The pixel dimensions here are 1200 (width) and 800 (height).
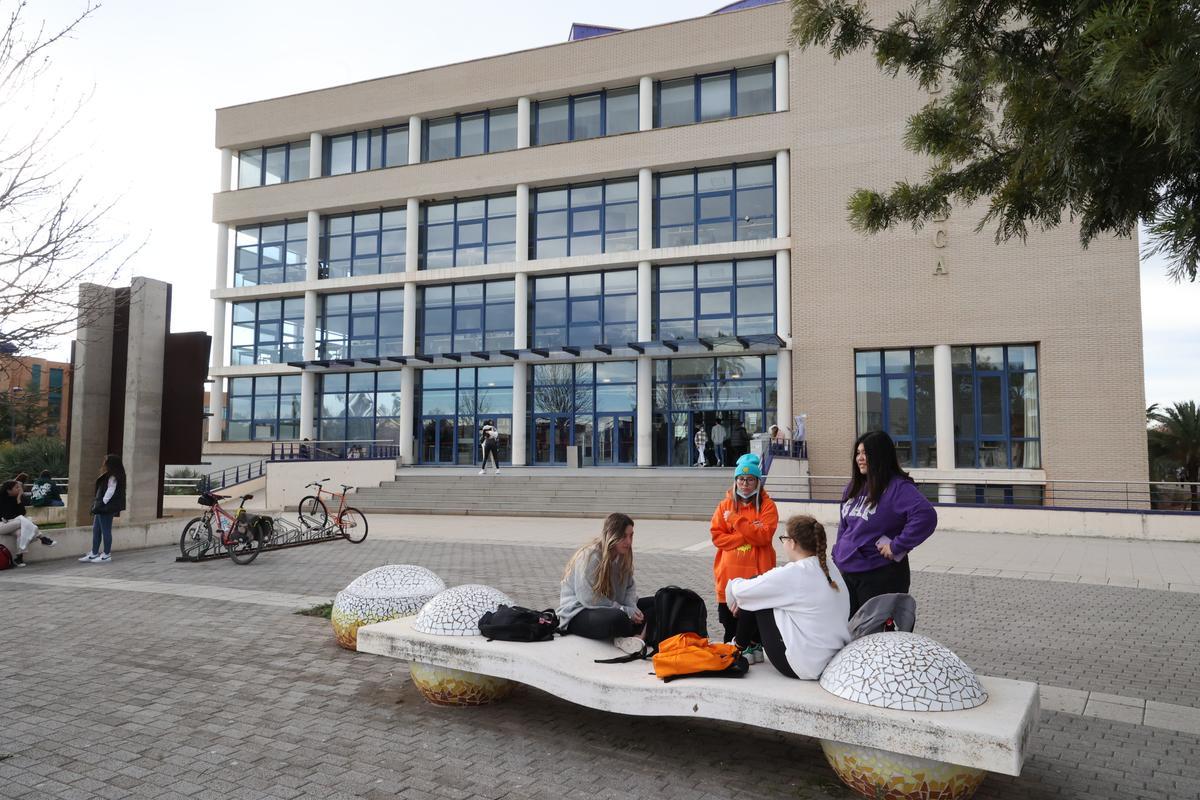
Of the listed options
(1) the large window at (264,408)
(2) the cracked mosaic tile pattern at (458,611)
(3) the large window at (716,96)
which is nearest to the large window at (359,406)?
(1) the large window at (264,408)

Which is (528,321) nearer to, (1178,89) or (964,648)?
(964,648)

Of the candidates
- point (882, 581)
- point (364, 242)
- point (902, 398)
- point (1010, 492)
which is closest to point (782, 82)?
point (902, 398)

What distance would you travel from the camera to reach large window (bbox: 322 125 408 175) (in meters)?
34.7

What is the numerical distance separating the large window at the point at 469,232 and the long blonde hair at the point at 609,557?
91.5 ft

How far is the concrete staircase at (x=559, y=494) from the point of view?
22.5m

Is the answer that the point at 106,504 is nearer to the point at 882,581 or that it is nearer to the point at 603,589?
the point at 603,589

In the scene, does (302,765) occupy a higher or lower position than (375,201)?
lower

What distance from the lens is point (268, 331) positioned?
3578 cm

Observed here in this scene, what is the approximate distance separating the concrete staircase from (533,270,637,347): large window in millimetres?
6224

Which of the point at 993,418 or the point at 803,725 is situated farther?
the point at 993,418

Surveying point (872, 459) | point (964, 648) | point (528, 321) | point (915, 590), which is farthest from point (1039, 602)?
point (528, 321)

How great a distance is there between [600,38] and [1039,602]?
28.0 meters

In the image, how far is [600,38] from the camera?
1221 inches

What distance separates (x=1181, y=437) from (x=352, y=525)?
40566 millimetres
